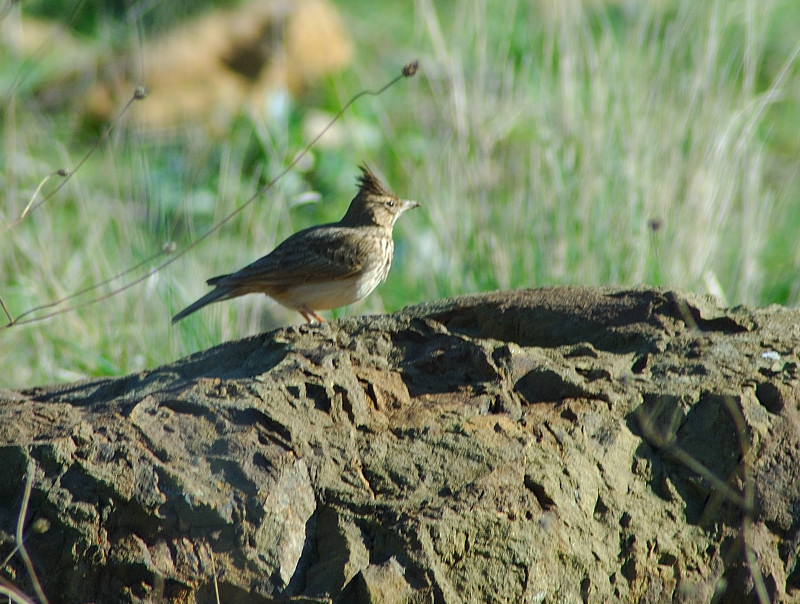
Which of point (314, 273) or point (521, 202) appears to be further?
point (521, 202)

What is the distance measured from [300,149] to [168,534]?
635 cm

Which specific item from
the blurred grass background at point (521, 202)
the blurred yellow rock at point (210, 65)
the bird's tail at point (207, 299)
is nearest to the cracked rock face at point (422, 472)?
the bird's tail at point (207, 299)

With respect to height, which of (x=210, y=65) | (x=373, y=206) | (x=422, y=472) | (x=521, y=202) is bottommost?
(x=521, y=202)

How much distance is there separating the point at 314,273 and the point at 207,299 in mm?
483

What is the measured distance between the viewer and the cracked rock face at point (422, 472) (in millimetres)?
2338

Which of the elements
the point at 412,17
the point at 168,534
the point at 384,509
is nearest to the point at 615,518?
the point at 384,509

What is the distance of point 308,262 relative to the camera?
4.69 metres

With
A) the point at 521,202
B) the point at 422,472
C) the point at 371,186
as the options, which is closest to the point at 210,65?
the point at 521,202

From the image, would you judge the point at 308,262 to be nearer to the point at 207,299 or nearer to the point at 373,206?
the point at 207,299

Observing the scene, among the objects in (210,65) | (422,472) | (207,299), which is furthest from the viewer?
(210,65)

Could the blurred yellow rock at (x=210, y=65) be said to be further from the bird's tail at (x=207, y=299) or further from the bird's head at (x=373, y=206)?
the bird's tail at (x=207, y=299)

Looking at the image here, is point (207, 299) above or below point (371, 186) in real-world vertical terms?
below

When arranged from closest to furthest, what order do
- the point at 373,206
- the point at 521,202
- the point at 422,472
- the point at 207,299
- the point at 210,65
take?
1. the point at 422,472
2. the point at 207,299
3. the point at 373,206
4. the point at 521,202
5. the point at 210,65

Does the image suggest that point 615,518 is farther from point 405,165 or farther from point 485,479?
point 405,165
